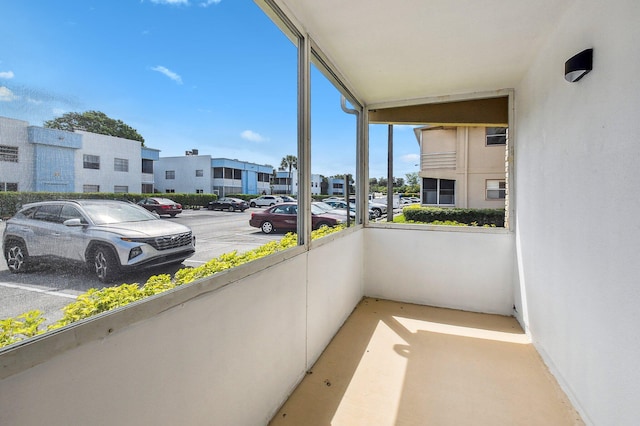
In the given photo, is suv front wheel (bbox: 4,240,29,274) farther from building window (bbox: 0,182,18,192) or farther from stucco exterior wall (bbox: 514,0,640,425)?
stucco exterior wall (bbox: 514,0,640,425)

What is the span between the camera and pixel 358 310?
11.5 ft

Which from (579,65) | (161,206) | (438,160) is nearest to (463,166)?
(438,160)

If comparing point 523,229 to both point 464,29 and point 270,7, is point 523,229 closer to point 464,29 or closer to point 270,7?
point 464,29

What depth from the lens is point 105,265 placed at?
3.05 ft

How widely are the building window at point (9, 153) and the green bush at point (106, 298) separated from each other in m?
0.39

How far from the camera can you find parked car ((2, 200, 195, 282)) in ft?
2.54

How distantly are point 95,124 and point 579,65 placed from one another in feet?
7.62

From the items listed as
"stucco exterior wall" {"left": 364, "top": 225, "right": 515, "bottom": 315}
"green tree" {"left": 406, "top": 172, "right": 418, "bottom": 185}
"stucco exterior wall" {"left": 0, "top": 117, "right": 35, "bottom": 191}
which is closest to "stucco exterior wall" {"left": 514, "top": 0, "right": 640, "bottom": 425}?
"stucco exterior wall" {"left": 364, "top": 225, "right": 515, "bottom": 315}

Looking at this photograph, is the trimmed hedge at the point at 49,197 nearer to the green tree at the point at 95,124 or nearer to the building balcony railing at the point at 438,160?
the green tree at the point at 95,124

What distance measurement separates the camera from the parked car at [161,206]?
109 centimetres

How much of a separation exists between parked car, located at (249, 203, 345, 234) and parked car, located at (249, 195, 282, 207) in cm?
4

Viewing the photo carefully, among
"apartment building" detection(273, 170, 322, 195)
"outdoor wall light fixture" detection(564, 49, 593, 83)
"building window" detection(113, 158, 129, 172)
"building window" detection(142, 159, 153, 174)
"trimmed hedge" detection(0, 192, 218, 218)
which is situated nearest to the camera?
"trimmed hedge" detection(0, 192, 218, 218)

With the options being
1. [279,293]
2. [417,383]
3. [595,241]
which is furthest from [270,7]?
[417,383]

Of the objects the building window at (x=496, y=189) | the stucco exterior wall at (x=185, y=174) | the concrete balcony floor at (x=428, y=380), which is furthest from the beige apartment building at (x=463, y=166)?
the stucco exterior wall at (x=185, y=174)
